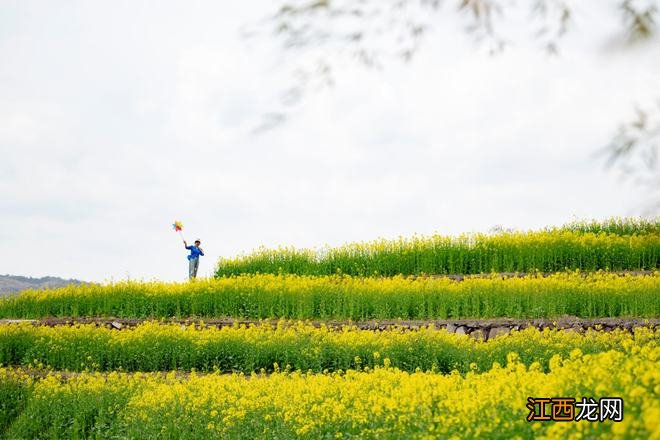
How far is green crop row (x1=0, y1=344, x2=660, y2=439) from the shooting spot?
5414mm

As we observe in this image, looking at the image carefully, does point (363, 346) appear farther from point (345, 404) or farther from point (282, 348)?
point (345, 404)

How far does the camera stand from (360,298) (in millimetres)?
15250

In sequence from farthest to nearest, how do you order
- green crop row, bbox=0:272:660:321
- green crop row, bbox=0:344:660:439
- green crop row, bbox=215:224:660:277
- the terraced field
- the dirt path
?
1. green crop row, bbox=215:224:660:277
2. green crop row, bbox=0:272:660:321
3. the dirt path
4. the terraced field
5. green crop row, bbox=0:344:660:439

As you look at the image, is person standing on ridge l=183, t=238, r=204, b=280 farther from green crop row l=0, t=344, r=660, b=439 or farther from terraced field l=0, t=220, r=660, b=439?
green crop row l=0, t=344, r=660, b=439

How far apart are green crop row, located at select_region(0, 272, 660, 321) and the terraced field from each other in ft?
0.13

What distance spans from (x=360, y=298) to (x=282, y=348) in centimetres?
338

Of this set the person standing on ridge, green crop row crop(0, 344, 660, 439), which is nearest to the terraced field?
green crop row crop(0, 344, 660, 439)

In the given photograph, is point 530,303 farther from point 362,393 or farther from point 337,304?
point 362,393

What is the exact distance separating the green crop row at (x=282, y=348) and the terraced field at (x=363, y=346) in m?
0.04

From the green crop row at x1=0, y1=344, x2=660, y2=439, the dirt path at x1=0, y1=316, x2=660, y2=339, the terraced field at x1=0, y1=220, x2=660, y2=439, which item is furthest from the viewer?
the dirt path at x1=0, y1=316, x2=660, y2=339

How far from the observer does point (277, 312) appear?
15953 mm

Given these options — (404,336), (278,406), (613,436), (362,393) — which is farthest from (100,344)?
(613,436)

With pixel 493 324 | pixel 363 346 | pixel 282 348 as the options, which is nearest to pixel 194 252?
pixel 282 348

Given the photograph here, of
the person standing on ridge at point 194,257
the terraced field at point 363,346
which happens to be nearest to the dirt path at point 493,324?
the terraced field at point 363,346
